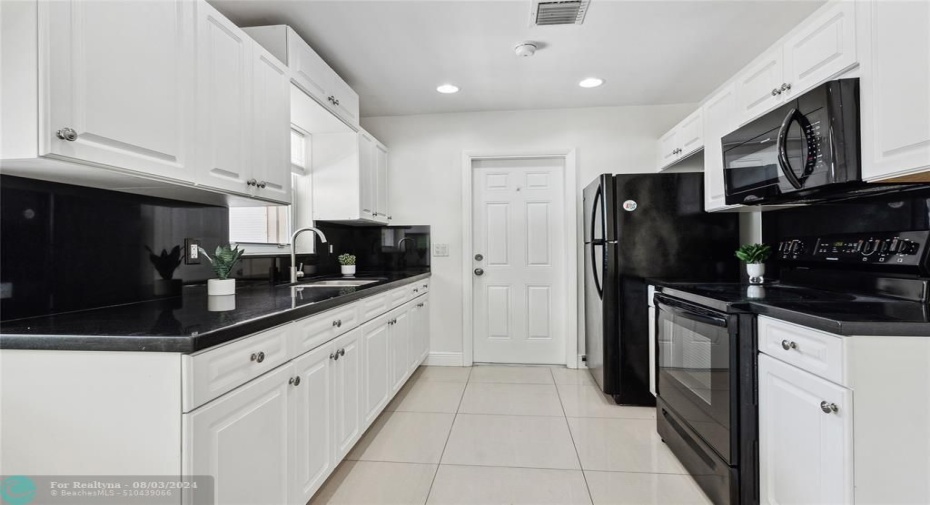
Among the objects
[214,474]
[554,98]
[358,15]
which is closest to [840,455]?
[214,474]

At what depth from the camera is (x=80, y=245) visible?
1.41 m

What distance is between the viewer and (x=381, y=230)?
12.5ft

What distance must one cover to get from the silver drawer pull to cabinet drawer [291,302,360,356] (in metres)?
1.73

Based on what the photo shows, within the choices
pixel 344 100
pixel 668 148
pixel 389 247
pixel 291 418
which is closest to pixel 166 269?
pixel 291 418

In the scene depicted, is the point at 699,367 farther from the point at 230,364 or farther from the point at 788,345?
the point at 230,364

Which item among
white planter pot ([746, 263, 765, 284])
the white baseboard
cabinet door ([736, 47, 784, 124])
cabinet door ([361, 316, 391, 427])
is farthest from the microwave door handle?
the white baseboard

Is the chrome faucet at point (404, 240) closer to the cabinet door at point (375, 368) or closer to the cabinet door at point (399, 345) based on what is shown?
the cabinet door at point (399, 345)

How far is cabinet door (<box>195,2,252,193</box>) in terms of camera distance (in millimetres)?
1501

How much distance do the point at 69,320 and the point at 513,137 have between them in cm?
321

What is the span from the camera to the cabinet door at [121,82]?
1.03m

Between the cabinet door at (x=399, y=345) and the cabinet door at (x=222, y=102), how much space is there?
1310mm

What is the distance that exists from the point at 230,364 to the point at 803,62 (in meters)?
2.46

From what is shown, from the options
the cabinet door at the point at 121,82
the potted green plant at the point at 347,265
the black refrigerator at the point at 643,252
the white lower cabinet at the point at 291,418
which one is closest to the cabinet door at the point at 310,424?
the white lower cabinet at the point at 291,418

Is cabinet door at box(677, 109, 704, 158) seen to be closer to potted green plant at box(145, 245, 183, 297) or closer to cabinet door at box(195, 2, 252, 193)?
cabinet door at box(195, 2, 252, 193)
